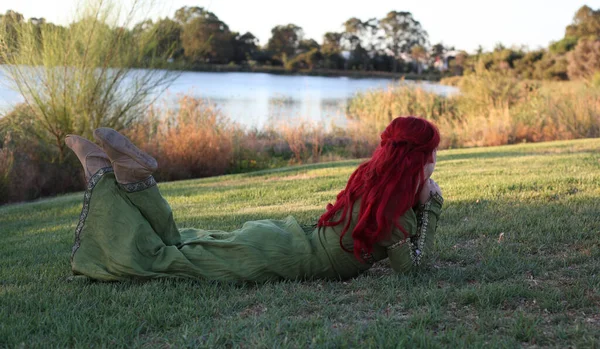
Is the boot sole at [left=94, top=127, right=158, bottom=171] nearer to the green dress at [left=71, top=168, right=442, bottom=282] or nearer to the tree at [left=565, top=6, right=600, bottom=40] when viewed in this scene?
the green dress at [left=71, top=168, right=442, bottom=282]

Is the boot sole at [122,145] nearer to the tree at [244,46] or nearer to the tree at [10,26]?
the tree at [10,26]

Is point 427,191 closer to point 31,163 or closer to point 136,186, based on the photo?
point 136,186

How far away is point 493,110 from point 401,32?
53941 mm

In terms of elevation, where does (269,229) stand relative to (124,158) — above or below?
below

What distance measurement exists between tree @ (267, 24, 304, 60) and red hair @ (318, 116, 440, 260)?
2219 inches

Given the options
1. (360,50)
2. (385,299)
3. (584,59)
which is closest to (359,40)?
(360,50)

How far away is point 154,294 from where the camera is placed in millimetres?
3201

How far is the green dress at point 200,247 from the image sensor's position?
11.2ft

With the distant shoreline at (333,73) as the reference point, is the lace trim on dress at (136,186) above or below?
below

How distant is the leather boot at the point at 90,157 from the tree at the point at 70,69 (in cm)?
777

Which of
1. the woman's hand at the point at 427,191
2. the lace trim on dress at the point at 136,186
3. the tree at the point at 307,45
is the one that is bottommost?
the woman's hand at the point at 427,191

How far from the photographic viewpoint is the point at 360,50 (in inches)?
2483

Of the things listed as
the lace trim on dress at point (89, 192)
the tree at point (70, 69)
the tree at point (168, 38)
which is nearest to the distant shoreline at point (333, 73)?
the tree at point (168, 38)

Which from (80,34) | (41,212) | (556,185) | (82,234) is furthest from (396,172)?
(80,34)
